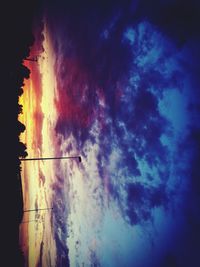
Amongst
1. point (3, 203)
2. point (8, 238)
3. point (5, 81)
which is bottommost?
point (8, 238)

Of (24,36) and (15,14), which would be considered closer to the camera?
(15,14)

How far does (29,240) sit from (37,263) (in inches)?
122

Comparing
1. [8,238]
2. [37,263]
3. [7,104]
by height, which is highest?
[7,104]

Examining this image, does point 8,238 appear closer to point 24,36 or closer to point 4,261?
point 4,261

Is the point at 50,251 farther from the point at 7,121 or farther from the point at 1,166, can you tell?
the point at 7,121

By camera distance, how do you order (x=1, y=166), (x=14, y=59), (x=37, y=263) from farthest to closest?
(x=37, y=263), (x=14, y=59), (x=1, y=166)

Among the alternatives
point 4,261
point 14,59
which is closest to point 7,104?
point 14,59

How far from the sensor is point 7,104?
16703mm

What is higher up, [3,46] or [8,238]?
[3,46]

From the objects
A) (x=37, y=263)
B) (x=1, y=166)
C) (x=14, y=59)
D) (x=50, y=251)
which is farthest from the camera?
(x=37, y=263)

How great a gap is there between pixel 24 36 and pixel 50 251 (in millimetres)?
21162

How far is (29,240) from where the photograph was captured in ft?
112

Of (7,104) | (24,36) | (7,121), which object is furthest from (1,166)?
(24,36)

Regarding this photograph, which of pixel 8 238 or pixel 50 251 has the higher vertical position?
pixel 8 238
